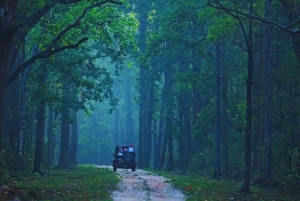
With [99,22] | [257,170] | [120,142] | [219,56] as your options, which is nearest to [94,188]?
[99,22]

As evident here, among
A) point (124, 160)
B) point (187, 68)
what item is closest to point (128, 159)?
point (124, 160)

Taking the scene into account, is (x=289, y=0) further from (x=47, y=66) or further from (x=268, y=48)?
(x=47, y=66)

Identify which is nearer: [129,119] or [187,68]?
[187,68]

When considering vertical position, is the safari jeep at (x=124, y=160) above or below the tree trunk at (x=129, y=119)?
below

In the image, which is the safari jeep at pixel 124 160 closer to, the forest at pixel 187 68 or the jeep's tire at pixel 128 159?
the jeep's tire at pixel 128 159

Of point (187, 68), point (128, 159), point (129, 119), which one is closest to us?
point (128, 159)

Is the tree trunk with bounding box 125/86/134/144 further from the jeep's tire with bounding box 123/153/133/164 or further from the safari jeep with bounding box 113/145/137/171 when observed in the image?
the jeep's tire with bounding box 123/153/133/164

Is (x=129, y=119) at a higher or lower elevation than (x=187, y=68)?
lower

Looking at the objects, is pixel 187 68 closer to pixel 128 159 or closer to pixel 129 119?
pixel 128 159

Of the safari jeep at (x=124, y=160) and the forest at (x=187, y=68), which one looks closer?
the forest at (x=187, y=68)

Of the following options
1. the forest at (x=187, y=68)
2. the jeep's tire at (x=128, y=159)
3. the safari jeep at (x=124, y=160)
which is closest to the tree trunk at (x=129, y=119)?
the forest at (x=187, y=68)

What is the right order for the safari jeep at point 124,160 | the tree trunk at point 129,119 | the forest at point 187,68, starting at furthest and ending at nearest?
the tree trunk at point 129,119
the safari jeep at point 124,160
the forest at point 187,68

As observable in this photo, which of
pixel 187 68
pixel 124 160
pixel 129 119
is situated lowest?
pixel 124 160

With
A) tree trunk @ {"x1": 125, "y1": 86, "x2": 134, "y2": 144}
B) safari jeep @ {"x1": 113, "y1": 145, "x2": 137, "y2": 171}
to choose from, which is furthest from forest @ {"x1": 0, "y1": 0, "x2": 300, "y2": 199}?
tree trunk @ {"x1": 125, "y1": 86, "x2": 134, "y2": 144}
